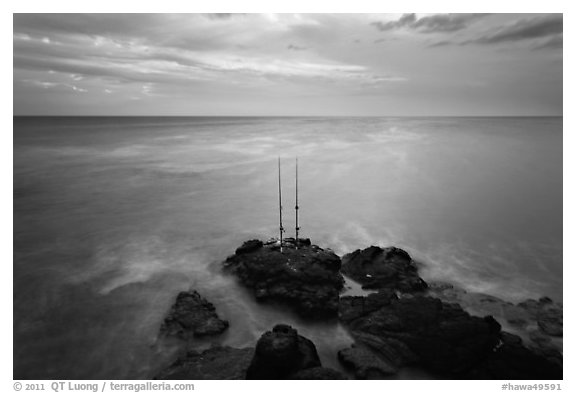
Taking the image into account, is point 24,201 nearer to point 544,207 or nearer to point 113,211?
point 113,211

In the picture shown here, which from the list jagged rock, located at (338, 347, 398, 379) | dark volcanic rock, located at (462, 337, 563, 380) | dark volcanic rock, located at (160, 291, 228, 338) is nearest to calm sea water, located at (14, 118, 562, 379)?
dark volcanic rock, located at (160, 291, 228, 338)

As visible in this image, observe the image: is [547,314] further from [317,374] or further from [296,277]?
[317,374]

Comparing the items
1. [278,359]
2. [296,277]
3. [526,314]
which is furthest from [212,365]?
[526,314]

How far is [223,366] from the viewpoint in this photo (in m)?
8.70

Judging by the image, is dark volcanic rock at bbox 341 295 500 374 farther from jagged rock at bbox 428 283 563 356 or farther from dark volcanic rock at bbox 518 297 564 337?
dark volcanic rock at bbox 518 297 564 337

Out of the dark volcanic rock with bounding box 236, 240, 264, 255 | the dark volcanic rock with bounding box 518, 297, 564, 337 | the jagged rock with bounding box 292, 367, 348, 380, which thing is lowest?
the dark volcanic rock with bounding box 518, 297, 564, 337

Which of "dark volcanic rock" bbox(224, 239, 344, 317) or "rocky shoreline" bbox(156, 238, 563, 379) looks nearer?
"rocky shoreline" bbox(156, 238, 563, 379)

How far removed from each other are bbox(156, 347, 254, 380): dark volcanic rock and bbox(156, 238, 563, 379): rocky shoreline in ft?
0.09

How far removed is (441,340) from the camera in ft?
30.4

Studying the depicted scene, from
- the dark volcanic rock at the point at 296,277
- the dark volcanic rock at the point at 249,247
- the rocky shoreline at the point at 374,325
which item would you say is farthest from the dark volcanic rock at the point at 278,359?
the dark volcanic rock at the point at 249,247

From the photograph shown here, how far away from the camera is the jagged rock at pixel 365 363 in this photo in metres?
8.67

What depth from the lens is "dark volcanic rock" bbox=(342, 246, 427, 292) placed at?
1258cm

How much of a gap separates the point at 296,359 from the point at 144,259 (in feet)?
32.1

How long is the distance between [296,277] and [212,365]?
422cm
